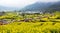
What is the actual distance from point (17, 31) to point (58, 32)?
2.75 meters

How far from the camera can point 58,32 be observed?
40.8 ft

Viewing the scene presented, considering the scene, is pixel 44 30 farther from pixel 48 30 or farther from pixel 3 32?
pixel 3 32

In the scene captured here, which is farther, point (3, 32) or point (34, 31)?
point (34, 31)

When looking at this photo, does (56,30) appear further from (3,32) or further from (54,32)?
(3,32)

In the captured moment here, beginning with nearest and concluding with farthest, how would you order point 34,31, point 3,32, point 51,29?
point 3,32
point 34,31
point 51,29

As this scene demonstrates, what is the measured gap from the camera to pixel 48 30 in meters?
12.4

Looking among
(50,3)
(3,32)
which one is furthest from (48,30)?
(50,3)

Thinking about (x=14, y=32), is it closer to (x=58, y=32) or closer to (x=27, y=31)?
(x=27, y=31)

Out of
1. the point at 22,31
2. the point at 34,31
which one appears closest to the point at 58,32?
the point at 34,31

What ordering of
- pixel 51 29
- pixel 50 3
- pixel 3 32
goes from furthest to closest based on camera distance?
1. pixel 50 3
2. pixel 51 29
3. pixel 3 32

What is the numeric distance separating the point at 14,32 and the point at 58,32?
3.00 meters

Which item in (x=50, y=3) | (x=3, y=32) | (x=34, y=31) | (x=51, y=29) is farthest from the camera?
(x=50, y=3)

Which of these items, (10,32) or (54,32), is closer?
(10,32)

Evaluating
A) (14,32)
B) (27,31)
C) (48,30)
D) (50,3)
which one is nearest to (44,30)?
(48,30)
